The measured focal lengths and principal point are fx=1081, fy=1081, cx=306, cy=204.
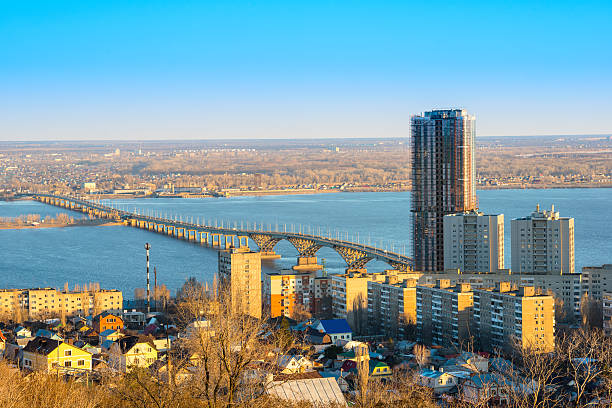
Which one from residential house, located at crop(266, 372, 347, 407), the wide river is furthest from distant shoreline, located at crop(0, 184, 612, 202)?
residential house, located at crop(266, 372, 347, 407)

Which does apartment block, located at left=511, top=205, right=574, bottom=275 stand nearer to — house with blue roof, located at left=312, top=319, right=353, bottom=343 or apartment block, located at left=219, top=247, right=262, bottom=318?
apartment block, located at left=219, top=247, right=262, bottom=318

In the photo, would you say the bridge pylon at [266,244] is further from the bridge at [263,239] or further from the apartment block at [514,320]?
the apartment block at [514,320]

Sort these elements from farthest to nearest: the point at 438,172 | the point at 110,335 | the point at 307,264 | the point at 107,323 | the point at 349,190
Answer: the point at 349,190 → the point at 307,264 → the point at 438,172 → the point at 107,323 → the point at 110,335

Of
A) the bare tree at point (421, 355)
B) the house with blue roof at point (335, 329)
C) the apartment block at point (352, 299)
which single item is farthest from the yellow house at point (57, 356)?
the apartment block at point (352, 299)

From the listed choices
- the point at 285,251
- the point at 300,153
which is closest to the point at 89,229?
the point at 285,251

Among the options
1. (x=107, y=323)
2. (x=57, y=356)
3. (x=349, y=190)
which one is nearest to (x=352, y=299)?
(x=107, y=323)

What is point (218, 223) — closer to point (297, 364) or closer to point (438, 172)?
point (438, 172)
